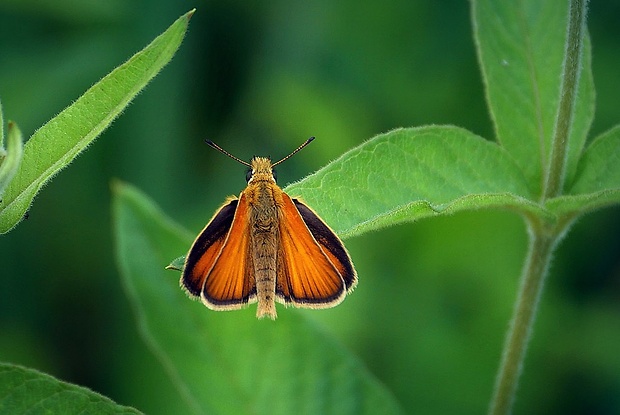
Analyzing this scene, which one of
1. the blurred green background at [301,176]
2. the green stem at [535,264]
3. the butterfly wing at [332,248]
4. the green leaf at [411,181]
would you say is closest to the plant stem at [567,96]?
the green stem at [535,264]

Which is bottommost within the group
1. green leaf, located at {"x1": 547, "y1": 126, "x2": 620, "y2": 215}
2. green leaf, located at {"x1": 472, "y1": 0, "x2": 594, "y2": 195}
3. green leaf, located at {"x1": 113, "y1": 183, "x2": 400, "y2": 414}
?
green leaf, located at {"x1": 113, "y1": 183, "x2": 400, "y2": 414}

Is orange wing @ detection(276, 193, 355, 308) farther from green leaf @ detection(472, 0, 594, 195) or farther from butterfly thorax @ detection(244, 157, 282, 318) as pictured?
green leaf @ detection(472, 0, 594, 195)

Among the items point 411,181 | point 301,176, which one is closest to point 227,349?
point 411,181

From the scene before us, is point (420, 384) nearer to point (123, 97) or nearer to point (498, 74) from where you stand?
point (498, 74)

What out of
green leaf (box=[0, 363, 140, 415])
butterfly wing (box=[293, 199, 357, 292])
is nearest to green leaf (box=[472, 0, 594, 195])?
butterfly wing (box=[293, 199, 357, 292])

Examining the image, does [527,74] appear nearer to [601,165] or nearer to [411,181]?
[601,165]

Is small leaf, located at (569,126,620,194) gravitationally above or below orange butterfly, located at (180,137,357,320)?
above

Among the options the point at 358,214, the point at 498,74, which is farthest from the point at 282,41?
the point at 358,214

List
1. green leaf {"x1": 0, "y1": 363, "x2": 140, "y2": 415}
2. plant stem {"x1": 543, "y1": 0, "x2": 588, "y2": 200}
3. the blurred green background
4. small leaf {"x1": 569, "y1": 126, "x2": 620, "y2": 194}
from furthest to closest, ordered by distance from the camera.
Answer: the blurred green background
small leaf {"x1": 569, "y1": 126, "x2": 620, "y2": 194}
plant stem {"x1": 543, "y1": 0, "x2": 588, "y2": 200}
green leaf {"x1": 0, "y1": 363, "x2": 140, "y2": 415}
